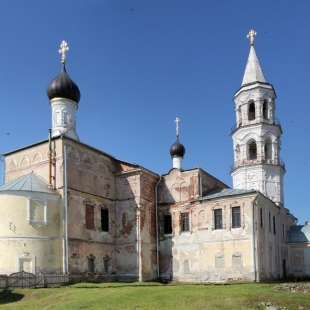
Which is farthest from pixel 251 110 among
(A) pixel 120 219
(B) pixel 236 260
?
(A) pixel 120 219

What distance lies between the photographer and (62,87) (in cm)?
3109

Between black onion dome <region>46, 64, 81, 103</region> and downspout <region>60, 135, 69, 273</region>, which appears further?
black onion dome <region>46, 64, 81, 103</region>

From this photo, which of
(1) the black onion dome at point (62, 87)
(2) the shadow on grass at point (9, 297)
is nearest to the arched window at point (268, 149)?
(1) the black onion dome at point (62, 87)

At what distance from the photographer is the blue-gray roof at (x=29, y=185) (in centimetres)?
2467

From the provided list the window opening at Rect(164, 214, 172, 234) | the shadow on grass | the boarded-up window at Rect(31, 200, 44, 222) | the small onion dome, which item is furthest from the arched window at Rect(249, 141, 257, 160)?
the shadow on grass

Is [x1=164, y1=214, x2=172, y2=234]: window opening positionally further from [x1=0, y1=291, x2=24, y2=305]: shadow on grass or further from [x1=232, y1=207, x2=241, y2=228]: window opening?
[x1=0, y1=291, x2=24, y2=305]: shadow on grass

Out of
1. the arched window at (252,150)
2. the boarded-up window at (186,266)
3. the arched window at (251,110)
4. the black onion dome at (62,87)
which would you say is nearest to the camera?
the boarded-up window at (186,266)

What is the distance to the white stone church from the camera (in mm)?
24547

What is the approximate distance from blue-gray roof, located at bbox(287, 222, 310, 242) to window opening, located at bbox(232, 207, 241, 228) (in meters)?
10.5

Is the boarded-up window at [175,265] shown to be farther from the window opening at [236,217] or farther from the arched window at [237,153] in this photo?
the arched window at [237,153]

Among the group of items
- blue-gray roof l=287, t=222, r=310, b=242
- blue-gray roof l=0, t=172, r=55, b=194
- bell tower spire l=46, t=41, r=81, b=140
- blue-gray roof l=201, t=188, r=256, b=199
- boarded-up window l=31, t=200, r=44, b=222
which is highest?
bell tower spire l=46, t=41, r=81, b=140

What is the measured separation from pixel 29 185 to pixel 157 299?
12.6 metres

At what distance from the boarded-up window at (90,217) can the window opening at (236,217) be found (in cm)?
942

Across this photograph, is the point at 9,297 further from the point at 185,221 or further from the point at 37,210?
the point at 185,221
